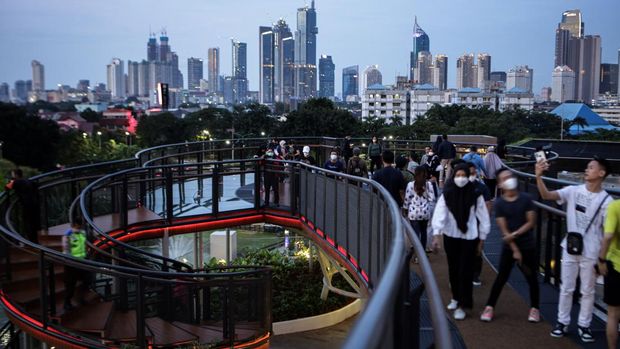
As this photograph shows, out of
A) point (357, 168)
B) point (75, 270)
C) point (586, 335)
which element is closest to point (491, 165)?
point (357, 168)

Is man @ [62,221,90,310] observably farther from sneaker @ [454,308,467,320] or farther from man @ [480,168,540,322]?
man @ [480,168,540,322]

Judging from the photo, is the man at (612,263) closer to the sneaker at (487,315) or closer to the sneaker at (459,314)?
the sneaker at (487,315)

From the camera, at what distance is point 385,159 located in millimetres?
8992

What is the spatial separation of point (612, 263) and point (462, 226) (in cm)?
155

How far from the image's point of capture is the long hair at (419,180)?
8217 mm

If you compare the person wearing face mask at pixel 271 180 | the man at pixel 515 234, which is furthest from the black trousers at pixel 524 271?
the person wearing face mask at pixel 271 180

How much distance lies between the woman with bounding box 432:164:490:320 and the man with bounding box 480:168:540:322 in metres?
0.23

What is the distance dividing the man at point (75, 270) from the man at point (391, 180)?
4384 mm

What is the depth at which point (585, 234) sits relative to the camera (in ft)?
19.0

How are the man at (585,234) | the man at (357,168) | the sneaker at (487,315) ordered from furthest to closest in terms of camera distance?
the man at (357,168)
the sneaker at (487,315)
the man at (585,234)

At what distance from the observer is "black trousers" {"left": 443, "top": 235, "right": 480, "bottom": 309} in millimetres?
6609

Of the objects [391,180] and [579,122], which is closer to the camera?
[391,180]

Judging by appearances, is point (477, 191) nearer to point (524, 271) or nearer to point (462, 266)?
point (462, 266)

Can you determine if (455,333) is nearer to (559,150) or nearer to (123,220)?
(123,220)
